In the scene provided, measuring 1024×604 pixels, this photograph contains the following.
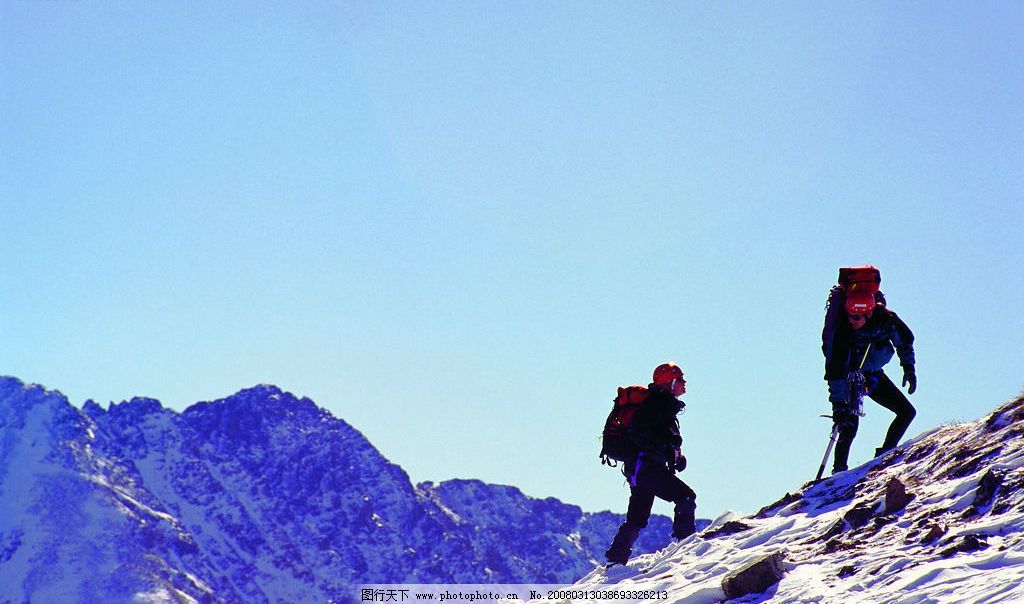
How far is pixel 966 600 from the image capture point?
8031 millimetres

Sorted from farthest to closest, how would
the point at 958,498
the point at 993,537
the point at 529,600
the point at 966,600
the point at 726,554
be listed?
the point at 529,600 → the point at 726,554 → the point at 958,498 → the point at 993,537 → the point at 966,600

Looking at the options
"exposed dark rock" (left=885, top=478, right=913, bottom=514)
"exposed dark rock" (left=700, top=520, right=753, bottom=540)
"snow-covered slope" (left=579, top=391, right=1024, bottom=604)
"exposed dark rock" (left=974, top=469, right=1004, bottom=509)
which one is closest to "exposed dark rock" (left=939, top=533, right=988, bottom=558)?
"snow-covered slope" (left=579, top=391, right=1024, bottom=604)

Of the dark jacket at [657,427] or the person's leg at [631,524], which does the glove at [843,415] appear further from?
the person's leg at [631,524]

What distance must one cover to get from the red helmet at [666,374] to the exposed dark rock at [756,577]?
4.23 m

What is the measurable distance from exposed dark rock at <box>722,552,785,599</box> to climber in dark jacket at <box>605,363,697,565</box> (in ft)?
→ 12.9

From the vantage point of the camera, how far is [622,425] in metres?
14.6

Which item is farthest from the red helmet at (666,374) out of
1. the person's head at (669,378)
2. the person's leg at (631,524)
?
the person's leg at (631,524)

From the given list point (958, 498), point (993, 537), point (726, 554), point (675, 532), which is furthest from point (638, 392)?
point (993, 537)

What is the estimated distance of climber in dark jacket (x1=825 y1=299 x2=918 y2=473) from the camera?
14.6 metres

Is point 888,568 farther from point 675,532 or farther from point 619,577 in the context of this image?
point 675,532

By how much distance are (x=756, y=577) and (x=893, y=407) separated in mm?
5869

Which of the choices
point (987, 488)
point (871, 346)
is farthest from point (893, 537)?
point (871, 346)

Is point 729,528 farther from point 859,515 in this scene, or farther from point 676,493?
point 859,515

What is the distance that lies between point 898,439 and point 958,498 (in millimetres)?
4667
